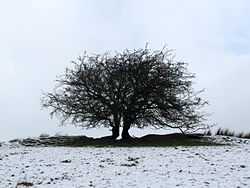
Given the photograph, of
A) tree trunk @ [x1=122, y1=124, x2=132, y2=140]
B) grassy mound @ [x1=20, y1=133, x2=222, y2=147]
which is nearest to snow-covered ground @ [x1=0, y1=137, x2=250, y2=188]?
grassy mound @ [x1=20, y1=133, x2=222, y2=147]

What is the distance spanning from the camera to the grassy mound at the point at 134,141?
21516 millimetres

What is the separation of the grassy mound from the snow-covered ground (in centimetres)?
323

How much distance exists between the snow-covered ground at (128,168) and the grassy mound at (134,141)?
3.23m

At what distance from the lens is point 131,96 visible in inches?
899

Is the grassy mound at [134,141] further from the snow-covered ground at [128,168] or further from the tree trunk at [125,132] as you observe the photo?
the snow-covered ground at [128,168]

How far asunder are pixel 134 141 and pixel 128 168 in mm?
9063

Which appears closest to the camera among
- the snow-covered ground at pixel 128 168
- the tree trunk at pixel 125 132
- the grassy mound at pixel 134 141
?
the snow-covered ground at pixel 128 168

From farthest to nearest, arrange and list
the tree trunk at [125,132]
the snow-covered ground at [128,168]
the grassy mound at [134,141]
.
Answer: the tree trunk at [125,132] < the grassy mound at [134,141] < the snow-covered ground at [128,168]

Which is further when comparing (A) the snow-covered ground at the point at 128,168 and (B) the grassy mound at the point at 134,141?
(B) the grassy mound at the point at 134,141

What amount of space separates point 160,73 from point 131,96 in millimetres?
1860

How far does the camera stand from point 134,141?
22.6 m

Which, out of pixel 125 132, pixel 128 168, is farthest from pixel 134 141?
pixel 128 168

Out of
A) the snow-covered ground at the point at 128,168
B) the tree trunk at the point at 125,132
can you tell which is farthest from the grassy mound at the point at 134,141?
the snow-covered ground at the point at 128,168

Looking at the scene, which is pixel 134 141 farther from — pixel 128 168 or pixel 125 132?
pixel 128 168
